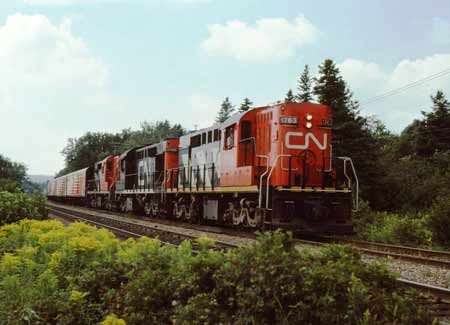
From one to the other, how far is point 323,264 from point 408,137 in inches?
1683

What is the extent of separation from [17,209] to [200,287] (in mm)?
9437

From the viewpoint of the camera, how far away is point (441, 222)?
1331cm

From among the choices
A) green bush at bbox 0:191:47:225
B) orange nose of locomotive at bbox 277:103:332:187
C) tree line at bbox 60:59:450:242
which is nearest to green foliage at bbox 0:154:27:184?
tree line at bbox 60:59:450:242

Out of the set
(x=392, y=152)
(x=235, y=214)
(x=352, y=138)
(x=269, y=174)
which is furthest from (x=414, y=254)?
(x=392, y=152)

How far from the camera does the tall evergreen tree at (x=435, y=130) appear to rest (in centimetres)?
3500

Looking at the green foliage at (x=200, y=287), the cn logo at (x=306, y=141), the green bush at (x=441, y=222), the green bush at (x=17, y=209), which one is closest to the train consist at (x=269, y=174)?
the cn logo at (x=306, y=141)

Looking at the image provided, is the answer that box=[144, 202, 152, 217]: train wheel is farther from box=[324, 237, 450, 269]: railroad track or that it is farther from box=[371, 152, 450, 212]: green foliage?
box=[324, 237, 450, 269]: railroad track

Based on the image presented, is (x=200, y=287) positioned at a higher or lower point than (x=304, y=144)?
lower

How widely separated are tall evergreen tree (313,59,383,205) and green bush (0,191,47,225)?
1682cm

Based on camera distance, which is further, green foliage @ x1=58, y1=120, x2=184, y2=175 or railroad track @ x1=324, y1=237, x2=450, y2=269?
green foliage @ x1=58, y1=120, x2=184, y2=175

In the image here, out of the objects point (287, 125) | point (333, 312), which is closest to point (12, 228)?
point (333, 312)

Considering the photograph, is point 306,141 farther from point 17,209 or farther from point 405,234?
point 17,209

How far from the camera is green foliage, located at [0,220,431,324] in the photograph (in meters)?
3.87

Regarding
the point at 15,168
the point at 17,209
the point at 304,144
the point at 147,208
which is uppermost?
the point at 15,168
